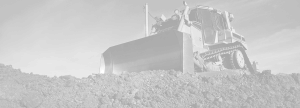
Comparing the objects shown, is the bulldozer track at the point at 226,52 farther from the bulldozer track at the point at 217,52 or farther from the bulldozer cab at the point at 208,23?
the bulldozer cab at the point at 208,23

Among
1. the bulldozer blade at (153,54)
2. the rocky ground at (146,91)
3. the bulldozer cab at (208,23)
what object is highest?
the bulldozer cab at (208,23)

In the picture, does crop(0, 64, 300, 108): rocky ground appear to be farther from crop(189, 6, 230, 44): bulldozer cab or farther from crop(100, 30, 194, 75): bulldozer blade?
crop(189, 6, 230, 44): bulldozer cab

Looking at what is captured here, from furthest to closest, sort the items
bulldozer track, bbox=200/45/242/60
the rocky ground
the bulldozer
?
bulldozer track, bbox=200/45/242/60
the bulldozer
the rocky ground

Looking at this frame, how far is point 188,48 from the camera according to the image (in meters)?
7.16

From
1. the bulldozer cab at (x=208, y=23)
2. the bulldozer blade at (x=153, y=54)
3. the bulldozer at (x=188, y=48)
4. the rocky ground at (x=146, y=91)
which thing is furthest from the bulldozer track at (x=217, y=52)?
the rocky ground at (x=146, y=91)

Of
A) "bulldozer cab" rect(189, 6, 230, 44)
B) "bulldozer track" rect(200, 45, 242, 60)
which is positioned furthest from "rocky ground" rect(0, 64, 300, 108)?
"bulldozer cab" rect(189, 6, 230, 44)

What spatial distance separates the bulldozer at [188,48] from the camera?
7293 millimetres

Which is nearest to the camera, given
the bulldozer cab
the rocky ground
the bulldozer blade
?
the rocky ground

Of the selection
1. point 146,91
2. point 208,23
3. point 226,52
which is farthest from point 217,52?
point 146,91

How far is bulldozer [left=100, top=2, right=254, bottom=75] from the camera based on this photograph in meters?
7.29

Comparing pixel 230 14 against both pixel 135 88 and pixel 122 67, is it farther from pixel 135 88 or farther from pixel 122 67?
pixel 135 88

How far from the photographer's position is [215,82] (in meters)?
6.41

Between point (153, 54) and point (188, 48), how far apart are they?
1250 millimetres

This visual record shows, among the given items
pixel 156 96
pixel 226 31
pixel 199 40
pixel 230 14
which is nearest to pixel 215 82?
pixel 156 96
